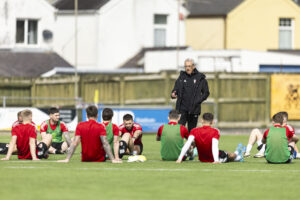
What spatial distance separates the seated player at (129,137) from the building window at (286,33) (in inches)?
1558

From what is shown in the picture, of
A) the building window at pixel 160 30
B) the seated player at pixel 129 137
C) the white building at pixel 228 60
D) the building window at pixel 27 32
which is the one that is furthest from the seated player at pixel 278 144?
the building window at pixel 160 30

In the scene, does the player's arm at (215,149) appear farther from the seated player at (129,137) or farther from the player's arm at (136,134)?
the player's arm at (136,134)

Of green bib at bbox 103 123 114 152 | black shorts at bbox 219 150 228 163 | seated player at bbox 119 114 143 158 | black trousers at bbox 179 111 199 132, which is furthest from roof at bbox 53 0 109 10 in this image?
black shorts at bbox 219 150 228 163

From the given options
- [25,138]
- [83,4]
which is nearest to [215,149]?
[25,138]

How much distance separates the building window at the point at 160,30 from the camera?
57.5m

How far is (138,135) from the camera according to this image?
2016 cm

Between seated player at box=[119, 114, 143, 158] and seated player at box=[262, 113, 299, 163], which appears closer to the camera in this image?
seated player at box=[262, 113, 299, 163]

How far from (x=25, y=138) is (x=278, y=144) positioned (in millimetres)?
5067

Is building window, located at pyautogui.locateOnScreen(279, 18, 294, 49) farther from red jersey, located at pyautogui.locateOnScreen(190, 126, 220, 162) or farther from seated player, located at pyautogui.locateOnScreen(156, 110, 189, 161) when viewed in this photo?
red jersey, located at pyautogui.locateOnScreen(190, 126, 220, 162)

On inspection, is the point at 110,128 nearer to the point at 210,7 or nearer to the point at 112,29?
the point at 112,29

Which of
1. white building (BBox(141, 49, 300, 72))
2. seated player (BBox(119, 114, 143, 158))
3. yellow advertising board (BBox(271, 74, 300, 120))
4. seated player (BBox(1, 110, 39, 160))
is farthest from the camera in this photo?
white building (BBox(141, 49, 300, 72))

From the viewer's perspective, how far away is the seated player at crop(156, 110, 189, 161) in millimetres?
18094

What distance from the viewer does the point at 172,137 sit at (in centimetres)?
1811

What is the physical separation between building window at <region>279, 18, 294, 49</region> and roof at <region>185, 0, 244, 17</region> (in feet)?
10.4
